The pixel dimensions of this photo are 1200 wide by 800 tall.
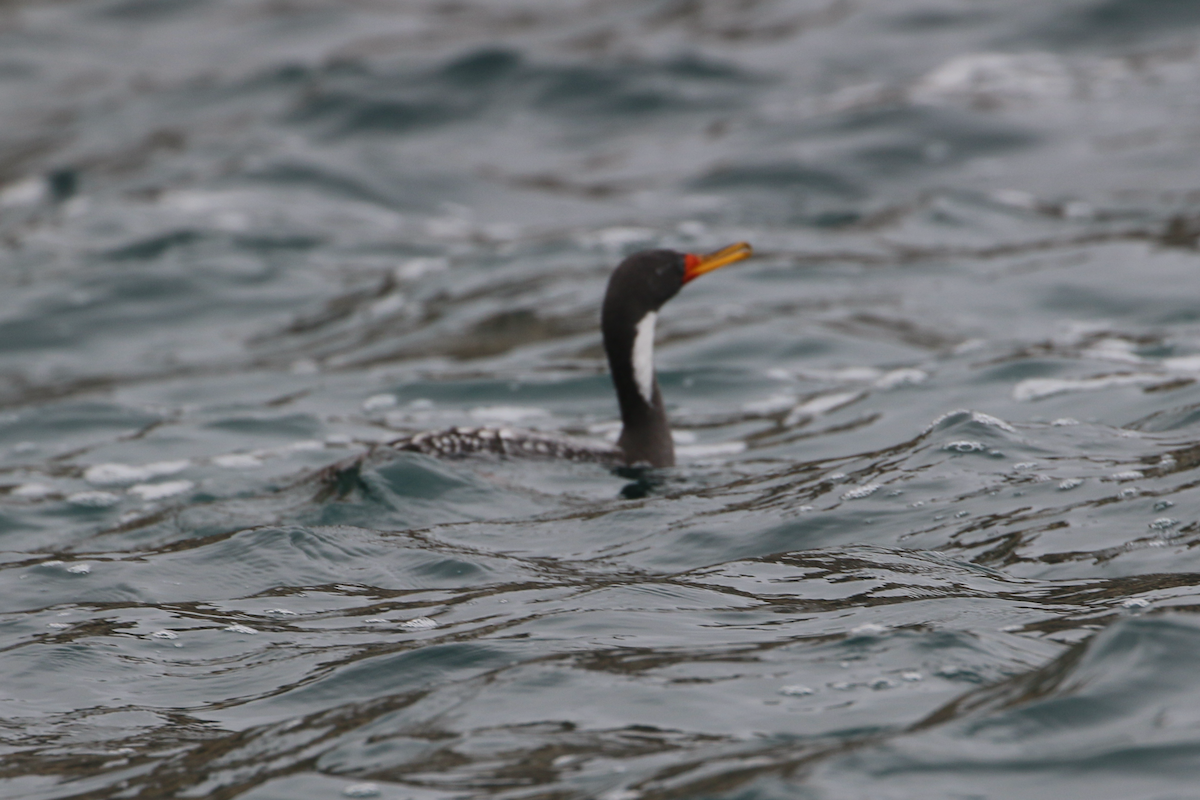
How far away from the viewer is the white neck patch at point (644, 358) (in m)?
8.44

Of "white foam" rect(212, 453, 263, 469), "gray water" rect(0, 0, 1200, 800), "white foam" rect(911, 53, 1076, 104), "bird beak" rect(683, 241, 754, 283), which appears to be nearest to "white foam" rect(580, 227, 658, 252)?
"gray water" rect(0, 0, 1200, 800)

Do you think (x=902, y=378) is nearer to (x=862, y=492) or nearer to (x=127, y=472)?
(x=862, y=492)

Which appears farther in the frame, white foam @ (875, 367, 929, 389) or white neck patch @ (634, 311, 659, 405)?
white foam @ (875, 367, 929, 389)

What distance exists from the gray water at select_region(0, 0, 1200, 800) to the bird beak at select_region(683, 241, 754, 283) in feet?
3.36

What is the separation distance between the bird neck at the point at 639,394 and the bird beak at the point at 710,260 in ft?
1.02

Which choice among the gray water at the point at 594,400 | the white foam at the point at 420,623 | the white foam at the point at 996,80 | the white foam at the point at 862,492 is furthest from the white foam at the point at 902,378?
the white foam at the point at 996,80

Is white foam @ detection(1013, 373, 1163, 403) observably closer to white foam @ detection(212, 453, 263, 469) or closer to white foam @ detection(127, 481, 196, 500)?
white foam @ detection(212, 453, 263, 469)

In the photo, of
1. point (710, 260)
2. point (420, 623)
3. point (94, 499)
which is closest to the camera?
point (420, 623)

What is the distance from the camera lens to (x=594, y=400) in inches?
405

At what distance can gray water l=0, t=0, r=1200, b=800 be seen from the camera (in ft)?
14.6

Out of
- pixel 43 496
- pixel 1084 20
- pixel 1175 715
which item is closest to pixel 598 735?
pixel 1175 715

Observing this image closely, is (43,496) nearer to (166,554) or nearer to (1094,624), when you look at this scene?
(166,554)

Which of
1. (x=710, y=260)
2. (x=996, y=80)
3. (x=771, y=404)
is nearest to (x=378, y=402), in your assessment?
(x=771, y=404)

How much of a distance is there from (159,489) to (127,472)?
50 centimetres
